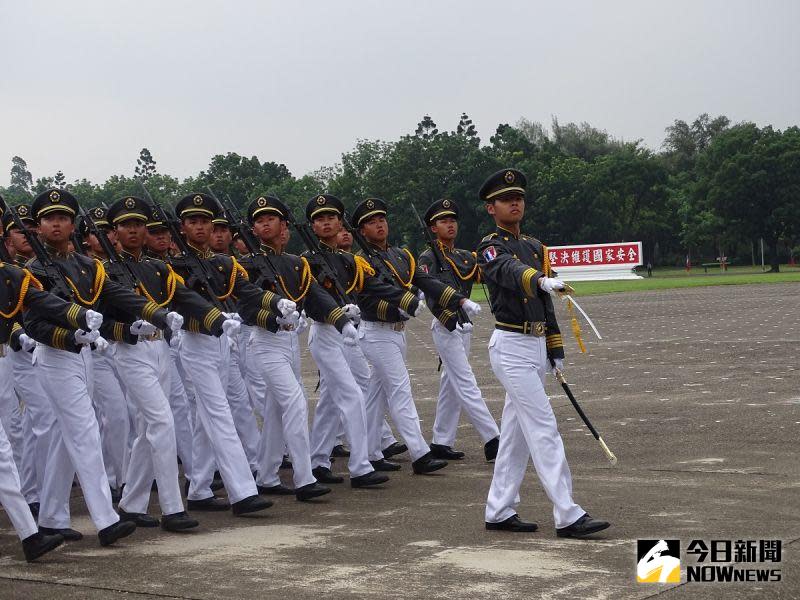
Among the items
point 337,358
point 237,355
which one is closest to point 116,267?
point 337,358

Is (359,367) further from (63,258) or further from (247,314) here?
(63,258)

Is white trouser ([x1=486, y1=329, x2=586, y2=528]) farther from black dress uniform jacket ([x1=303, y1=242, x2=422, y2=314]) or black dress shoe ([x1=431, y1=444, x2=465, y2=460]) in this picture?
black dress shoe ([x1=431, y1=444, x2=465, y2=460])

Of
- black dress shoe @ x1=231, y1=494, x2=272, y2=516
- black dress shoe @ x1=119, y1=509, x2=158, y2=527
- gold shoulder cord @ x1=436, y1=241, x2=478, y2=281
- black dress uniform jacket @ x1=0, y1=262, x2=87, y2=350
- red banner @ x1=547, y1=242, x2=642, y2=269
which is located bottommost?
black dress shoe @ x1=119, y1=509, x2=158, y2=527

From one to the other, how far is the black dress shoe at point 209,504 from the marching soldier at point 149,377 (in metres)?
0.70

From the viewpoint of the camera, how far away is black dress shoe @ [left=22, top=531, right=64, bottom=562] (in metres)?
7.40

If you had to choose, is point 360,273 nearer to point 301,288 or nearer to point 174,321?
point 301,288

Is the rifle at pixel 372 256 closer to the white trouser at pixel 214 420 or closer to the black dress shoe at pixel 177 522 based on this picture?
the white trouser at pixel 214 420

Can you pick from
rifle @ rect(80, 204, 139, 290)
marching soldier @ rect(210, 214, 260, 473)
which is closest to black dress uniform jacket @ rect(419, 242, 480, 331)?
marching soldier @ rect(210, 214, 260, 473)

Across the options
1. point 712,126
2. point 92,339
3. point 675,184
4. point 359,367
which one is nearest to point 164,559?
point 92,339

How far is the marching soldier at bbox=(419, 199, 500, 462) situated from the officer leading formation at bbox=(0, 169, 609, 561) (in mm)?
19

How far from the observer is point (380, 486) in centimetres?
983

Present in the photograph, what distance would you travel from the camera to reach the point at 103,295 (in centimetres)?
837

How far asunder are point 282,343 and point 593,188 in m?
76.0

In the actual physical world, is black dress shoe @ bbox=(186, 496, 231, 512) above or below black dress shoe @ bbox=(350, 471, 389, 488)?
below
